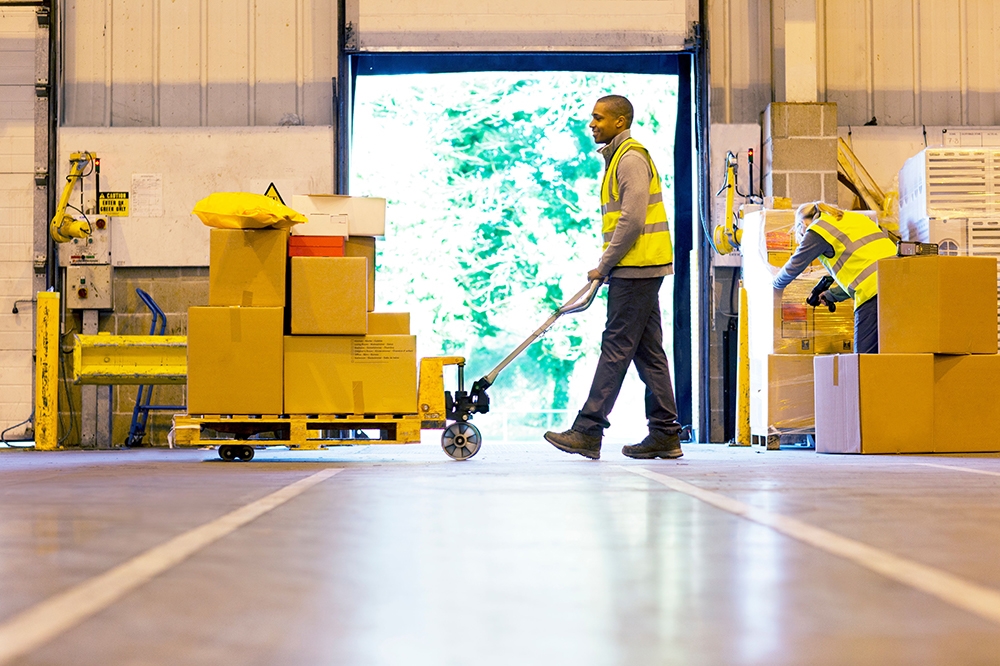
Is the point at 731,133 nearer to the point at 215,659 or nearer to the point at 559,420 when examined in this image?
the point at 559,420

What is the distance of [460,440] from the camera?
602 centimetres

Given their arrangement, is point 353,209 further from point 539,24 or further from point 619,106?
point 539,24

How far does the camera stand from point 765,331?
820 cm

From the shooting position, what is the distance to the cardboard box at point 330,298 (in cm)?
593

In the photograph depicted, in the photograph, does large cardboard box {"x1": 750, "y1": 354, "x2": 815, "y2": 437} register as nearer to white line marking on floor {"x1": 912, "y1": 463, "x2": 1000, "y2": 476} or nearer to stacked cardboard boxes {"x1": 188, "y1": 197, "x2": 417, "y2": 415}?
white line marking on floor {"x1": 912, "y1": 463, "x2": 1000, "y2": 476}

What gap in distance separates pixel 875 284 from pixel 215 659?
627 cm

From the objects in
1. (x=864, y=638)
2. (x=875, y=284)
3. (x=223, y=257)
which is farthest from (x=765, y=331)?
(x=864, y=638)

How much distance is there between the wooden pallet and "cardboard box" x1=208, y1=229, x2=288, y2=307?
0.64 metres

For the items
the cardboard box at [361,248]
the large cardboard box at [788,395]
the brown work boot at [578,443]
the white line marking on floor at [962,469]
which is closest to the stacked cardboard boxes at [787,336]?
the large cardboard box at [788,395]

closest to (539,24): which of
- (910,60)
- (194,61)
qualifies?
(194,61)

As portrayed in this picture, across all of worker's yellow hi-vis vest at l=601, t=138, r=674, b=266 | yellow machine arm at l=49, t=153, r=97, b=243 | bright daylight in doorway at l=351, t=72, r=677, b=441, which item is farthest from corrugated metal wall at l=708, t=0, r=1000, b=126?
yellow machine arm at l=49, t=153, r=97, b=243

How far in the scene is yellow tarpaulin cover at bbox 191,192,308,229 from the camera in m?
5.82

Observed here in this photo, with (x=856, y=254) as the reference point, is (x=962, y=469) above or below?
below

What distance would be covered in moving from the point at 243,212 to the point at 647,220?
2193 mm
